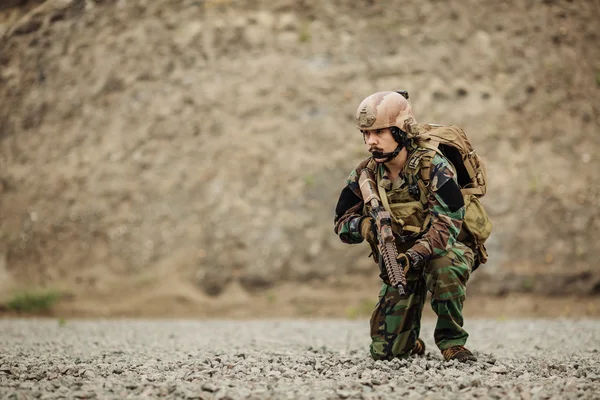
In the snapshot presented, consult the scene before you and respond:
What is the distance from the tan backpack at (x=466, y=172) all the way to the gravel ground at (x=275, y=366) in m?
0.81

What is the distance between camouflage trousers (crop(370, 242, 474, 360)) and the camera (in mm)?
3986

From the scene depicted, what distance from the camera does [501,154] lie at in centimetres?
920

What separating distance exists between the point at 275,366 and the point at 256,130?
5763 mm

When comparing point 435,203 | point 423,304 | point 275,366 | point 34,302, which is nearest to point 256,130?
point 34,302

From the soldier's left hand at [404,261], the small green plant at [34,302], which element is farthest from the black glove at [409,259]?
the small green plant at [34,302]

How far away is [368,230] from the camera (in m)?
4.07

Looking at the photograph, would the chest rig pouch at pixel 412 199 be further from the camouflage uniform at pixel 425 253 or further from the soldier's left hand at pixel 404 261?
the soldier's left hand at pixel 404 261

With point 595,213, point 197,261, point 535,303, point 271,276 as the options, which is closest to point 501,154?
point 595,213

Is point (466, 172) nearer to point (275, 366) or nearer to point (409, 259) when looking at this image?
point (409, 259)

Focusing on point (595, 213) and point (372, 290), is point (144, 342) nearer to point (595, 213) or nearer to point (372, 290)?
point (372, 290)

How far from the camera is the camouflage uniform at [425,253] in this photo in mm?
3891

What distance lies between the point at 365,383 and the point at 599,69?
321 inches

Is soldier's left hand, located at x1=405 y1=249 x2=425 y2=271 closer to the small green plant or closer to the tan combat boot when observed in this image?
the tan combat boot

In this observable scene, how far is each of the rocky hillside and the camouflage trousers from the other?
454cm
